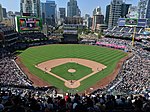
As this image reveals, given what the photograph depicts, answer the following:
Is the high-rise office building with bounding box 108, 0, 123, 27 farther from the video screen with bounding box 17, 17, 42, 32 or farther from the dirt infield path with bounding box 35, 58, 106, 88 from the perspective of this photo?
the dirt infield path with bounding box 35, 58, 106, 88

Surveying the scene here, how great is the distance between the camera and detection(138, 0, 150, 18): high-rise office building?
117438 millimetres

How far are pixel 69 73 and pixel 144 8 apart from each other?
108966mm

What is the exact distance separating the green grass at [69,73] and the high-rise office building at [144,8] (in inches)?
3947

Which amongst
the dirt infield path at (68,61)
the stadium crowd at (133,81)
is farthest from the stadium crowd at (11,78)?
the stadium crowd at (133,81)

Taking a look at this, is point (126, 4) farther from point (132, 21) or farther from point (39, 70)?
point (39, 70)

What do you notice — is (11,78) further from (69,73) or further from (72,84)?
(69,73)

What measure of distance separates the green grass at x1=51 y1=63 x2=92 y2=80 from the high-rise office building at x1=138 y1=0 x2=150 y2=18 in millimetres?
100263

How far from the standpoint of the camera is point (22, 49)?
57.2 meters

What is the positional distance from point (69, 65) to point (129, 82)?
50.9ft

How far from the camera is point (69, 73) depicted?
3200 cm

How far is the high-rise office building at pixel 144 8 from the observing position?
11744 cm

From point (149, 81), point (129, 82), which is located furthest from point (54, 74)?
point (149, 81)

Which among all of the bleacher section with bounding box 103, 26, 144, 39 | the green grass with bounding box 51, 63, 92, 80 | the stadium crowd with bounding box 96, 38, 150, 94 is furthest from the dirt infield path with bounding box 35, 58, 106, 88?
the bleacher section with bounding box 103, 26, 144, 39

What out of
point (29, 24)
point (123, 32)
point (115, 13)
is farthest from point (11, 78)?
point (115, 13)
